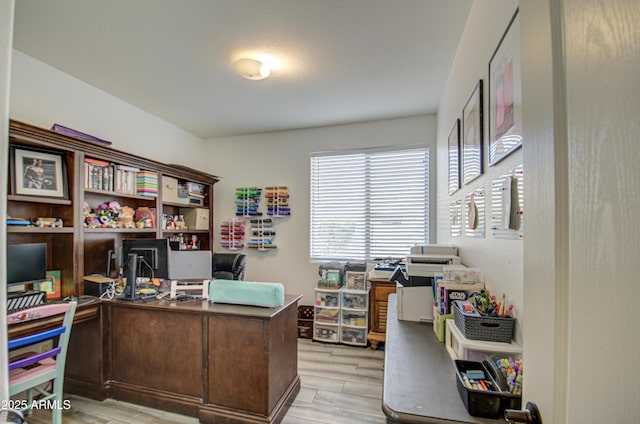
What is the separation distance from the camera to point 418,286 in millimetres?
1744

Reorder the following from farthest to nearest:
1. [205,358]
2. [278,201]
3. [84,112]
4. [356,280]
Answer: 1. [278,201]
2. [356,280]
3. [84,112]
4. [205,358]

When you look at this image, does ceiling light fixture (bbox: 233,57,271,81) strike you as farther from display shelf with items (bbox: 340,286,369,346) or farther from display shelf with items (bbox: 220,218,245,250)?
display shelf with items (bbox: 340,286,369,346)

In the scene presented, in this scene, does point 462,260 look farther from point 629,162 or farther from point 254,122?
point 254,122

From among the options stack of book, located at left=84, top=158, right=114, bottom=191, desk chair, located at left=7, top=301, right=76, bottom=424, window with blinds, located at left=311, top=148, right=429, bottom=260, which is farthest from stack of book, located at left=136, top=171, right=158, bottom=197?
window with blinds, located at left=311, top=148, right=429, bottom=260

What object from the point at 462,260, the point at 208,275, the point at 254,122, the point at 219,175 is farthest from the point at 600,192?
the point at 219,175

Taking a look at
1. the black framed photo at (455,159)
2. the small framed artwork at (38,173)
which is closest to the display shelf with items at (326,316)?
the black framed photo at (455,159)

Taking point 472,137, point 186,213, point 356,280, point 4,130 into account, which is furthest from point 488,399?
point 186,213

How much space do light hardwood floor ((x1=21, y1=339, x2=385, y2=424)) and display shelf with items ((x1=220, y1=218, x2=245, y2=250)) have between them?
2.04 metres

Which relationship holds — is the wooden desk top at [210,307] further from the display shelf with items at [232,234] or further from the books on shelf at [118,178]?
the display shelf with items at [232,234]

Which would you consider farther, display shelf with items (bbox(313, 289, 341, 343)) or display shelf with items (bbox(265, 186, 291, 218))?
display shelf with items (bbox(265, 186, 291, 218))

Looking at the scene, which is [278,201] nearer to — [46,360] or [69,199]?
[69,199]

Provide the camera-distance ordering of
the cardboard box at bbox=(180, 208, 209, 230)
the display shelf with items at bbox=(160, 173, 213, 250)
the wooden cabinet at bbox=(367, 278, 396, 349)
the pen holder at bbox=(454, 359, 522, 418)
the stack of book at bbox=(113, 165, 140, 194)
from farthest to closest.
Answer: the cardboard box at bbox=(180, 208, 209, 230) < the display shelf with items at bbox=(160, 173, 213, 250) < the wooden cabinet at bbox=(367, 278, 396, 349) < the stack of book at bbox=(113, 165, 140, 194) < the pen holder at bbox=(454, 359, 522, 418)

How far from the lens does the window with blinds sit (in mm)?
3730

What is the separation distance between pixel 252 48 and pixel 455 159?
1823mm
